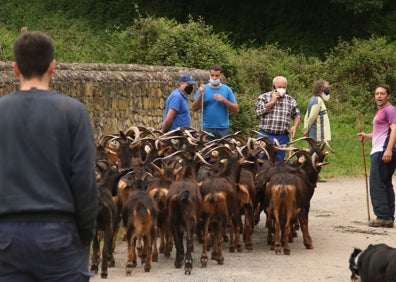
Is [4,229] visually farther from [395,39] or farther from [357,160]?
[395,39]

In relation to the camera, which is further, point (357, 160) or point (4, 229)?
point (357, 160)

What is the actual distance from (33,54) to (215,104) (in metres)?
11.0

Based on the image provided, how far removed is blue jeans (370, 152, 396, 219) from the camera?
49.7ft

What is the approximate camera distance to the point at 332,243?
45.3 ft

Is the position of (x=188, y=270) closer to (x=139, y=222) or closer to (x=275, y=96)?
(x=139, y=222)

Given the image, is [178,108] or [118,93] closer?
[178,108]

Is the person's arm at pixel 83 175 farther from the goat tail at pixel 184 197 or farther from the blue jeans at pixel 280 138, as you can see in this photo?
the blue jeans at pixel 280 138

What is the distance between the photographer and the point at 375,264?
9.46m

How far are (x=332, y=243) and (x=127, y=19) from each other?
25730 mm

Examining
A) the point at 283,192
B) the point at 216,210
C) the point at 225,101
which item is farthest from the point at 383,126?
the point at 216,210

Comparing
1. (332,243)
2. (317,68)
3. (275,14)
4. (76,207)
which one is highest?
(275,14)

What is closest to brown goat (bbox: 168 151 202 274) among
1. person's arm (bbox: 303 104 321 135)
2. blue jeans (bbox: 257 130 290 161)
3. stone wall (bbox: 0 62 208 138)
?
blue jeans (bbox: 257 130 290 161)

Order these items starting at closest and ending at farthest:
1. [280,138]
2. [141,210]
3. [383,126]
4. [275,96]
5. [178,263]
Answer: [141,210] → [178,263] → [383,126] → [275,96] → [280,138]

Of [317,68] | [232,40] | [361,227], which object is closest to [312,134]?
A: [361,227]
